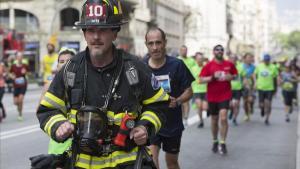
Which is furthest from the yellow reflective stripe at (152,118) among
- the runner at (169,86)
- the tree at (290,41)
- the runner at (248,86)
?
the tree at (290,41)

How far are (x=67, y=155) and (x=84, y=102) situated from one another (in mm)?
328

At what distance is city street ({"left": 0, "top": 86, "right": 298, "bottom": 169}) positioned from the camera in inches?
384

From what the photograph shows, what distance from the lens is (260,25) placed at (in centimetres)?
15875

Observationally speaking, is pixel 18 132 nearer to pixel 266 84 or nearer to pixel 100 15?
pixel 266 84

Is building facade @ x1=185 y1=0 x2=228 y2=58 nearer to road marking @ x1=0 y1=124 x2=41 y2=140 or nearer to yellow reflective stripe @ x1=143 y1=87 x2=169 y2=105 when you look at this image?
road marking @ x1=0 y1=124 x2=41 y2=140

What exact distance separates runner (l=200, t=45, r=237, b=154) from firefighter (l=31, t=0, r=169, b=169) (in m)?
6.97

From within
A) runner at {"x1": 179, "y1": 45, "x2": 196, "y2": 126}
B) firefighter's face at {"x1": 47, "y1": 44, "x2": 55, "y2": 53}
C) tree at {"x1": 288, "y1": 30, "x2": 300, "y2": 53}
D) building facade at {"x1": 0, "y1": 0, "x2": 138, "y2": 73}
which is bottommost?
runner at {"x1": 179, "y1": 45, "x2": 196, "y2": 126}

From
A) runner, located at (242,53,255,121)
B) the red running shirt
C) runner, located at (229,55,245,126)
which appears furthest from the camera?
runner, located at (242,53,255,121)

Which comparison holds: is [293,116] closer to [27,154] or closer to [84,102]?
[27,154]

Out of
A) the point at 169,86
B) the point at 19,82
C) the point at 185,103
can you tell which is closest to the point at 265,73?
the point at 185,103

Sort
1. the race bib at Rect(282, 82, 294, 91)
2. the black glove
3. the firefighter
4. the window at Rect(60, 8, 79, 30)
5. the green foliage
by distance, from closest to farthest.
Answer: the black glove
the firefighter
the race bib at Rect(282, 82, 294, 91)
the window at Rect(60, 8, 79, 30)
the green foliage

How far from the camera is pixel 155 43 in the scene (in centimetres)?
681

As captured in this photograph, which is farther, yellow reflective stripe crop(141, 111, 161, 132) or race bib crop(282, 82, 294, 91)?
race bib crop(282, 82, 294, 91)

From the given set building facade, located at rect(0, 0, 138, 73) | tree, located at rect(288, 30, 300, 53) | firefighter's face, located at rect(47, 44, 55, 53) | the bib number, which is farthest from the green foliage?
the bib number
